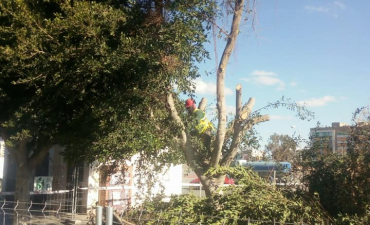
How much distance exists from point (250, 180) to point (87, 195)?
28.3ft

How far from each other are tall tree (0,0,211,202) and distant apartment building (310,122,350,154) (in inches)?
104

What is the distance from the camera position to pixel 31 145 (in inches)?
456

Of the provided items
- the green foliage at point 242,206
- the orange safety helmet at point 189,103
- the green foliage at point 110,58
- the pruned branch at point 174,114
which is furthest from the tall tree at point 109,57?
the green foliage at point 242,206

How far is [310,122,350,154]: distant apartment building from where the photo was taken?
7.37m

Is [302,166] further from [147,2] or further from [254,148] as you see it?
[147,2]

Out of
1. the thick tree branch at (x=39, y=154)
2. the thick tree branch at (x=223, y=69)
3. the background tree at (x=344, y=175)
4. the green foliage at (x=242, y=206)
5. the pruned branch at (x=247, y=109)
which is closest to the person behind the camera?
the green foliage at (x=242, y=206)

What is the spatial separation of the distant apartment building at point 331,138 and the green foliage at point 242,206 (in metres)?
1.25

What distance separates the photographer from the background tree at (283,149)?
818 cm

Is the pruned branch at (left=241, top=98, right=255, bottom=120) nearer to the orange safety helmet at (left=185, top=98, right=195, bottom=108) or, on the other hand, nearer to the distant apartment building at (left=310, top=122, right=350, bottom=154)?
the orange safety helmet at (left=185, top=98, right=195, bottom=108)

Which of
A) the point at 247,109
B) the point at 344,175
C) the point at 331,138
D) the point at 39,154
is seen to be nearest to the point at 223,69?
the point at 247,109

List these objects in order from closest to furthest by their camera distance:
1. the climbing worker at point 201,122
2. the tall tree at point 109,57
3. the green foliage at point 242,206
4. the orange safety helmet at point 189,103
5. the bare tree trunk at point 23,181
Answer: the green foliage at point 242,206 < the tall tree at point 109,57 < the orange safety helmet at point 189,103 < the climbing worker at point 201,122 < the bare tree trunk at point 23,181

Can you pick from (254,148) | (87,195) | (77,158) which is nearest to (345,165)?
(254,148)

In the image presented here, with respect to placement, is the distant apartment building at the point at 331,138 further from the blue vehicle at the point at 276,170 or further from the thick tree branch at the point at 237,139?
the thick tree branch at the point at 237,139

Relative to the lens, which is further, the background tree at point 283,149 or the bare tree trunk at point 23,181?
the bare tree trunk at point 23,181
